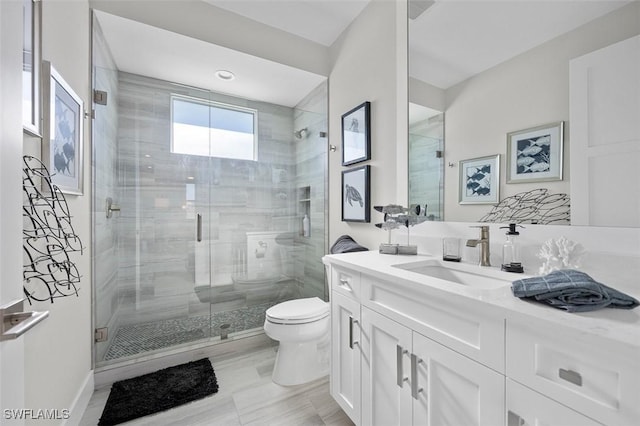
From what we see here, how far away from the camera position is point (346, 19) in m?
2.16

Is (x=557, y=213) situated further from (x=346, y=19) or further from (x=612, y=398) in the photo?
(x=346, y=19)

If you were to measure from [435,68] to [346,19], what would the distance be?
1095mm

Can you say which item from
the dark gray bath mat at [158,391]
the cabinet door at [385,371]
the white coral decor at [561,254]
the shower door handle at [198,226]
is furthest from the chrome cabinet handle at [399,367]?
the shower door handle at [198,226]

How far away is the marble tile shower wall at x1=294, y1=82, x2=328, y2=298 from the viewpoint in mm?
2555

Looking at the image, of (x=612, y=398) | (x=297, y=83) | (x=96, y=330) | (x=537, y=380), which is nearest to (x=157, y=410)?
(x=96, y=330)

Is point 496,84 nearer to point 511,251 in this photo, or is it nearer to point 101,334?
point 511,251

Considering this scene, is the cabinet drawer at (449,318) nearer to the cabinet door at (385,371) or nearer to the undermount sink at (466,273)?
the cabinet door at (385,371)

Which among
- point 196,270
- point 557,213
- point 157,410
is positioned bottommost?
point 157,410

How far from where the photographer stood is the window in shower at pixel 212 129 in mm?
2486

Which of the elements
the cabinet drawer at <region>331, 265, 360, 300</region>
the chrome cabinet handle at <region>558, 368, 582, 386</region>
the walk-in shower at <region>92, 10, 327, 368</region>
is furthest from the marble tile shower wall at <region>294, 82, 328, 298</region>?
the chrome cabinet handle at <region>558, 368, 582, 386</region>

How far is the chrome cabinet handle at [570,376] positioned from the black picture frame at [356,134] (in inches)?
61.7

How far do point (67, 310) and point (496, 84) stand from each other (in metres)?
2.39

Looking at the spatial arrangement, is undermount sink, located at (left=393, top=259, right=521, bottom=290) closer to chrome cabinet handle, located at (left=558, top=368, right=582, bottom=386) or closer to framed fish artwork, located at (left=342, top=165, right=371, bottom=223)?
chrome cabinet handle, located at (left=558, top=368, right=582, bottom=386)

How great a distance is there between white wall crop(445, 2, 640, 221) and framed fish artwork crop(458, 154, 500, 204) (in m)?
0.02
